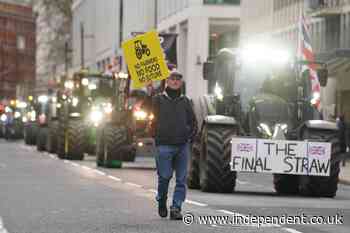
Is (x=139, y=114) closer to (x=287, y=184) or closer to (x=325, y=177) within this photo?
(x=287, y=184)

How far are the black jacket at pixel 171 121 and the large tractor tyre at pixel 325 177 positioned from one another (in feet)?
21.5

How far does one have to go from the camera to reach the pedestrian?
1794cm

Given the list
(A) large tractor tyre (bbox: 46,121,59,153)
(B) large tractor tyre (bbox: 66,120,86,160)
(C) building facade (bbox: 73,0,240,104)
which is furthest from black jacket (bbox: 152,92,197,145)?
(C) building facade (bbox: 73,0,240,104)

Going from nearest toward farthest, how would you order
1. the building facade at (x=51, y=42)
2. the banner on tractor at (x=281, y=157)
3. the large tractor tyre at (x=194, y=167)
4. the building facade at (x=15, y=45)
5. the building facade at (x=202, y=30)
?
the banner on tractor at (x=281, y=157) < the large tractor tyre at (x=194, y=167) < the building facade at (x=202, y=30) < the building facade at (x=51, y=42) < the building facade at (x=15, y=45)

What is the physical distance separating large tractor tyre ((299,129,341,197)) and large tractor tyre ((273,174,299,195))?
48.7 inches

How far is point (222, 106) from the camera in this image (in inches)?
1041

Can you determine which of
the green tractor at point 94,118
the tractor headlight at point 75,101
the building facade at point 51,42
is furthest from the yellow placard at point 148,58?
the building facade at point 51,42

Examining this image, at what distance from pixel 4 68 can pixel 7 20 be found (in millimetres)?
6563

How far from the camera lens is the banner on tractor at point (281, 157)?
2402 centimetres

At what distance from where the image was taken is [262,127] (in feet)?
82.9

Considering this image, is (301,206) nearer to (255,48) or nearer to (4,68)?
(255,48)

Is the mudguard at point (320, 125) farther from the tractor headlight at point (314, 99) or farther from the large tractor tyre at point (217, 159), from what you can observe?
the tractor headlight at point (314, 99)

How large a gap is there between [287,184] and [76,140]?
784 inches

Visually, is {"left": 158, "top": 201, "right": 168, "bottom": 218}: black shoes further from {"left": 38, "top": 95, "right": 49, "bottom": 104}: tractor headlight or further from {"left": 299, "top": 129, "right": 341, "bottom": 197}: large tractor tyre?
{"left": 38, "top": 95, "right": 49, "bottom": 104}: tractor headlight
